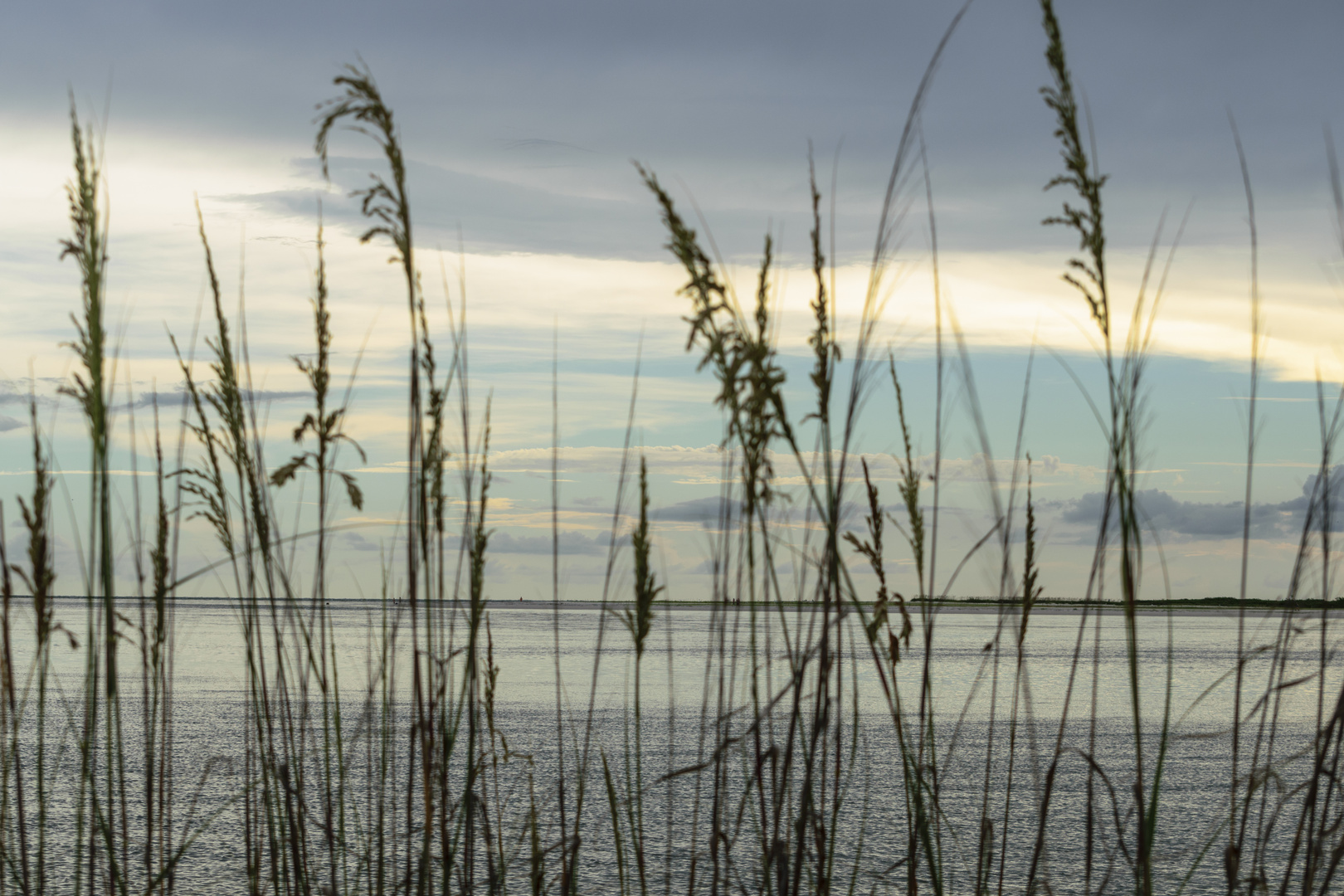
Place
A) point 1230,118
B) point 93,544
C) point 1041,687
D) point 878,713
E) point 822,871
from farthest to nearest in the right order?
point 1041,687 < point 878,713 < point 1230,118 < point 822,871 < point 93,544

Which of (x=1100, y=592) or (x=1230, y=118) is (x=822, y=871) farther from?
(x=1230, y=118)

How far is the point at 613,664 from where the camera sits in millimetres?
19000

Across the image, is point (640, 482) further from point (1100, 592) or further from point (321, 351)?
point (1100, 592)

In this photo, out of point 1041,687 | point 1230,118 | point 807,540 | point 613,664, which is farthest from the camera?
point 613,664

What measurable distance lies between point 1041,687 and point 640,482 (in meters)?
13.4

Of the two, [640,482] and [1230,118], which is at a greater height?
[1230,118]

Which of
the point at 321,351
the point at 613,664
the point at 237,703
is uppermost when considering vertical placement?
the point at 321,351

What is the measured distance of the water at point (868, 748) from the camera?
2.84 m

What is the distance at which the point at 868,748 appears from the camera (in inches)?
301

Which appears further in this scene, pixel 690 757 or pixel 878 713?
pixel 878 713

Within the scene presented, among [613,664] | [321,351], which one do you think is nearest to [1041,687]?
[613,664]

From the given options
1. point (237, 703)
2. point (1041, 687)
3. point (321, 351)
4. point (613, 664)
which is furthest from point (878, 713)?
point (321, 351)

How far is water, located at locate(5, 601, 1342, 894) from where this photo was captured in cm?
284

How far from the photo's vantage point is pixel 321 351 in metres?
1.81
